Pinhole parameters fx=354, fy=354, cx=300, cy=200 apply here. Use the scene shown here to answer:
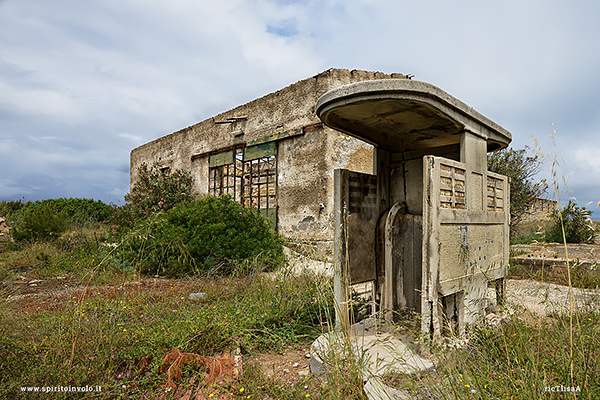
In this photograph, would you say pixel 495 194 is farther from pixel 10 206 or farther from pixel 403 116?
pixel 10 206

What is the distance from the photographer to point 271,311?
151 inches

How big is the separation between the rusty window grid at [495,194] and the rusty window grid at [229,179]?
7.71 metres

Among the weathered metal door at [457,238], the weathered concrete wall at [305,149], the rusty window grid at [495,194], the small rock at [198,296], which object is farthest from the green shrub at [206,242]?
the rusty window grid at [495,194]

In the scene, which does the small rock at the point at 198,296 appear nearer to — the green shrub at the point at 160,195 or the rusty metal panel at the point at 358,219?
the rusty metal panel at the point at 358,219

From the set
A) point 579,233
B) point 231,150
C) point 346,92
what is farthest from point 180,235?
point 579,233

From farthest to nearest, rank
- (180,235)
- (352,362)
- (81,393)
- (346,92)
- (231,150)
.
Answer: (231,150) → (180,235) → (346,92) → (81,393) → (352,362)

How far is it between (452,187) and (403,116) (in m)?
0.80

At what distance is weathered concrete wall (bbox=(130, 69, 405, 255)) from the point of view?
26.2 ft

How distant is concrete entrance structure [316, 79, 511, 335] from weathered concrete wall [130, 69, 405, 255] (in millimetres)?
3972

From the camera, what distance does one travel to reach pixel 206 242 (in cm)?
618

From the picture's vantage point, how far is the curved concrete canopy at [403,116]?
9.07ft

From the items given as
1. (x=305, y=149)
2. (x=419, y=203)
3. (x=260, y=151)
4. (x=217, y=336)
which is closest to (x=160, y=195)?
(x=260, y=151)

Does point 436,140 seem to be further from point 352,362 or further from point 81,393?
point 81,393

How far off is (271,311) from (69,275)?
4560 millimetres
